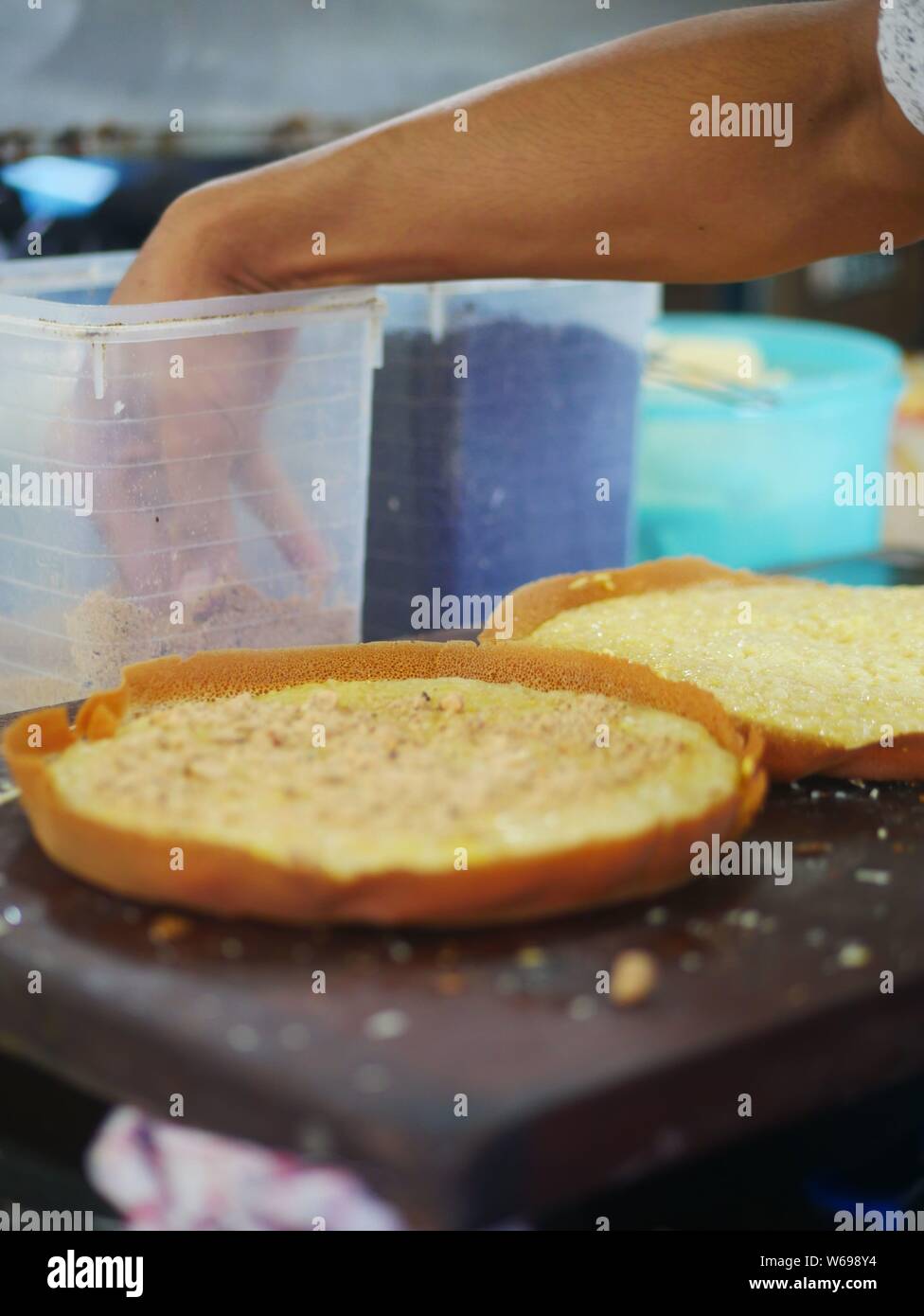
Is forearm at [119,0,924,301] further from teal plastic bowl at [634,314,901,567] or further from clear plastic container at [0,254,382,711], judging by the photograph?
teal plastic bowl at [634,314,901,567]

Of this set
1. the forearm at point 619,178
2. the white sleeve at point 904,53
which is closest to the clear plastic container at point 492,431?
the forearm at point 619,178

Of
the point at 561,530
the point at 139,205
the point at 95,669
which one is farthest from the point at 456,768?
the point at 139,205

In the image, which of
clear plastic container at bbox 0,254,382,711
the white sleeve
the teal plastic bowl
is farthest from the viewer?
the teal plastic bowl

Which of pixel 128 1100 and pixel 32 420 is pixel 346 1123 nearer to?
pixel 128 1100

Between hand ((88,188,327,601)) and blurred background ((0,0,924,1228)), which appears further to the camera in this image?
blurred background ((0,0,924,1228))

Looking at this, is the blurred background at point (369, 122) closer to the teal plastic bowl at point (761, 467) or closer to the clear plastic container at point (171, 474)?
the teal plastic bowl at point (761, 467)

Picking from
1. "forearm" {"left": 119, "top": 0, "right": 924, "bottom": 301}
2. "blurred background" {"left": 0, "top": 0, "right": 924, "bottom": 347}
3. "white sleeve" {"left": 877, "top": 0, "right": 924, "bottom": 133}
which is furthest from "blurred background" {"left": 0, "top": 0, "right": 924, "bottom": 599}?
"white sleeve" {"left": 877, "top": 0, "right": 924, "bottom": 133}
